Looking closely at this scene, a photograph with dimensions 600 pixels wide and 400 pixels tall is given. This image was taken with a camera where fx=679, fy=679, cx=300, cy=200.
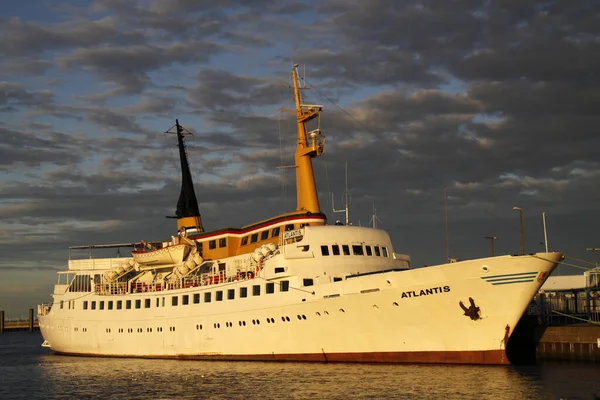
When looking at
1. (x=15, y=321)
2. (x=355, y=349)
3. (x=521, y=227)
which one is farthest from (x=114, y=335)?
(x=15, y=321)

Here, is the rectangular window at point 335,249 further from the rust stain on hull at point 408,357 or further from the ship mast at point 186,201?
the ship mast at point 186,201

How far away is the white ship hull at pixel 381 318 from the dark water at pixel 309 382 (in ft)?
2.74

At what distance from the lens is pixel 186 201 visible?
171 ft

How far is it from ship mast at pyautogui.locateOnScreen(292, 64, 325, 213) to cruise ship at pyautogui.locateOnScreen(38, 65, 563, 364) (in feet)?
0.24

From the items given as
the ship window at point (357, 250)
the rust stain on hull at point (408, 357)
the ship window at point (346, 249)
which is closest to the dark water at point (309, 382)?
the rust stain on hull at point (408, 357)

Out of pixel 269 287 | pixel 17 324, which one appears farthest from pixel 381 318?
pixel 17 324

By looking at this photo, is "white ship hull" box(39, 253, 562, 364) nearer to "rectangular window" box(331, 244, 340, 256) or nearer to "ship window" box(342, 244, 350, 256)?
"rectangular window" box(331, 244, 340, 256)

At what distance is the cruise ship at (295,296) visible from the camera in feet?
105

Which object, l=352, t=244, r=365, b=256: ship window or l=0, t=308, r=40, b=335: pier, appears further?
l=0, t=308, r=40, b=335: pier

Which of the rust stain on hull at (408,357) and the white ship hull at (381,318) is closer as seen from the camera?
the white ship hull at (381,318)

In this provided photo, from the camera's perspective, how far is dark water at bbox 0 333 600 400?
27516mm

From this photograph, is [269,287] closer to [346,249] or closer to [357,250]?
[346,249]

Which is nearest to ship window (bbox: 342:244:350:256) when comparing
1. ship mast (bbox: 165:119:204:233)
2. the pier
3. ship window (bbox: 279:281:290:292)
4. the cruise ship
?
the cruise ship

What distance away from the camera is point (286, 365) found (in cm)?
3638
